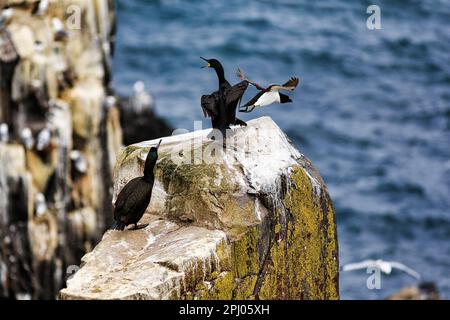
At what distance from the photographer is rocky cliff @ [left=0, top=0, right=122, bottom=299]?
2388cm

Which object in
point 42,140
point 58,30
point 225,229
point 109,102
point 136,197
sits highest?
point 58,30

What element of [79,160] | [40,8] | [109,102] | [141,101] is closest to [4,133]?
[79,160]

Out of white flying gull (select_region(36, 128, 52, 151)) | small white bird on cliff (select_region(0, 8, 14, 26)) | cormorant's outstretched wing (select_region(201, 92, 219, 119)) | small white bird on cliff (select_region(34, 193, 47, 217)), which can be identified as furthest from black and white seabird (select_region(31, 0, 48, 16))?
cormorant's outstretched wing (select_region(201, 92, 219, 119))

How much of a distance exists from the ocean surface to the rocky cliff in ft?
33.8

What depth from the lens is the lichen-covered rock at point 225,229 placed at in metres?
Result: 10.4

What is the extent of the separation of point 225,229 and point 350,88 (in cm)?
3953

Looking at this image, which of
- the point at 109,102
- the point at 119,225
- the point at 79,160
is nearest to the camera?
the point at 119,225

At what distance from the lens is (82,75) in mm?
25219

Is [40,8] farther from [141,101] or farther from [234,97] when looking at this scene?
[234,97]

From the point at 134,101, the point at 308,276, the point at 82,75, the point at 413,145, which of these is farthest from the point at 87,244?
the point at 413,145

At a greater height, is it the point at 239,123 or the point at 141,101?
the point at 141,101

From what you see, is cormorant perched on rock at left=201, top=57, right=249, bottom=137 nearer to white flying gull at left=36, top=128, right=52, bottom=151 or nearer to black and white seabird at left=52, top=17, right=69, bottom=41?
white flying gull at left=36, top=128, right=52, bottom=151

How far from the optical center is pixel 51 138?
80.6 ft
